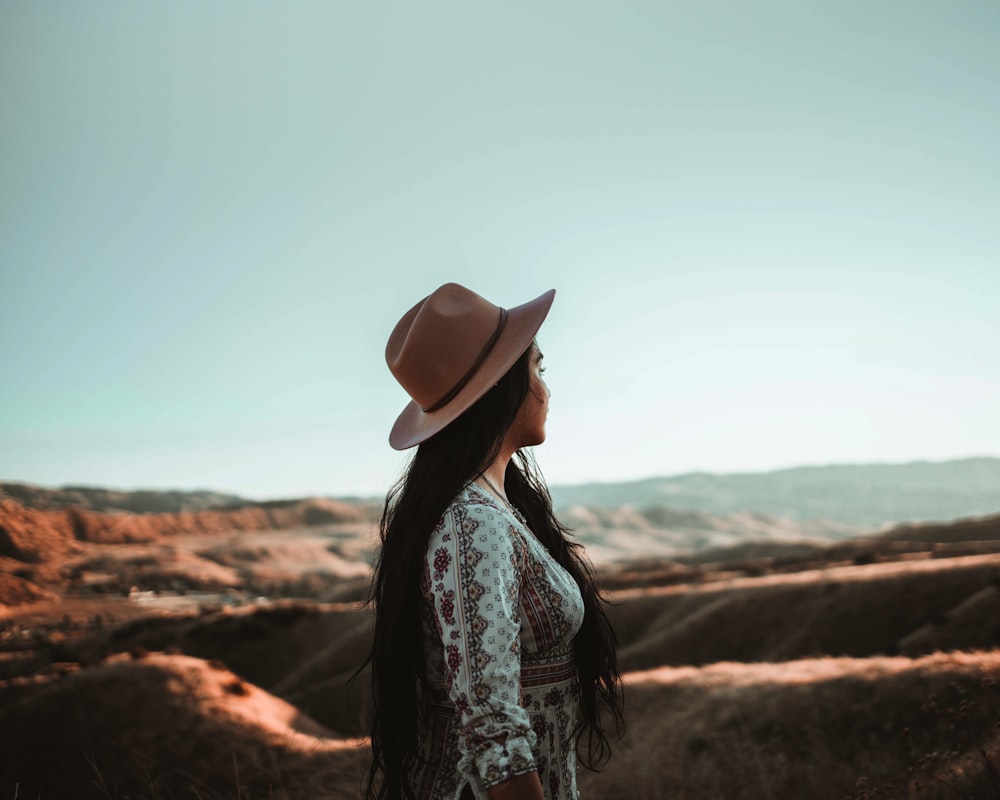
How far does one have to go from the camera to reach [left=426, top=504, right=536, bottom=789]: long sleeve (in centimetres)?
198

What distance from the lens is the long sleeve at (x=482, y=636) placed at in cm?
198

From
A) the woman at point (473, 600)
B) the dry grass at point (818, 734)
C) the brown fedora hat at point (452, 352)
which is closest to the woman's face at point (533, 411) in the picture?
the woman at point (473, 600)

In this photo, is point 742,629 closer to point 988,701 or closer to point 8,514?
point 988,701

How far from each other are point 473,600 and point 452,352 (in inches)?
37.4

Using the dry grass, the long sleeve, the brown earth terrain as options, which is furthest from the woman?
the dry grass

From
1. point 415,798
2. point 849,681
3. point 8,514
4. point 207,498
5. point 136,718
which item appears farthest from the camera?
point 207,498

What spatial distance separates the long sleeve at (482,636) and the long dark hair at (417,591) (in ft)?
0.41

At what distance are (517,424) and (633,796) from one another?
8217mm

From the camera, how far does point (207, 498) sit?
177 meters

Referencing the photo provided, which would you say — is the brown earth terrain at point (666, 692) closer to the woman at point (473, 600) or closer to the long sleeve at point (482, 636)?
the woman at point (473, 600)

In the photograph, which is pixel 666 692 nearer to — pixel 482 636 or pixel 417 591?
pixel 417 591

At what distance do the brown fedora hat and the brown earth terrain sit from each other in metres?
0.62

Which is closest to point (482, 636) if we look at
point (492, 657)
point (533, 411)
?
point (492, 657)

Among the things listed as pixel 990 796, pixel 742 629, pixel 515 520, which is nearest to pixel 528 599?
pixel 515 520
